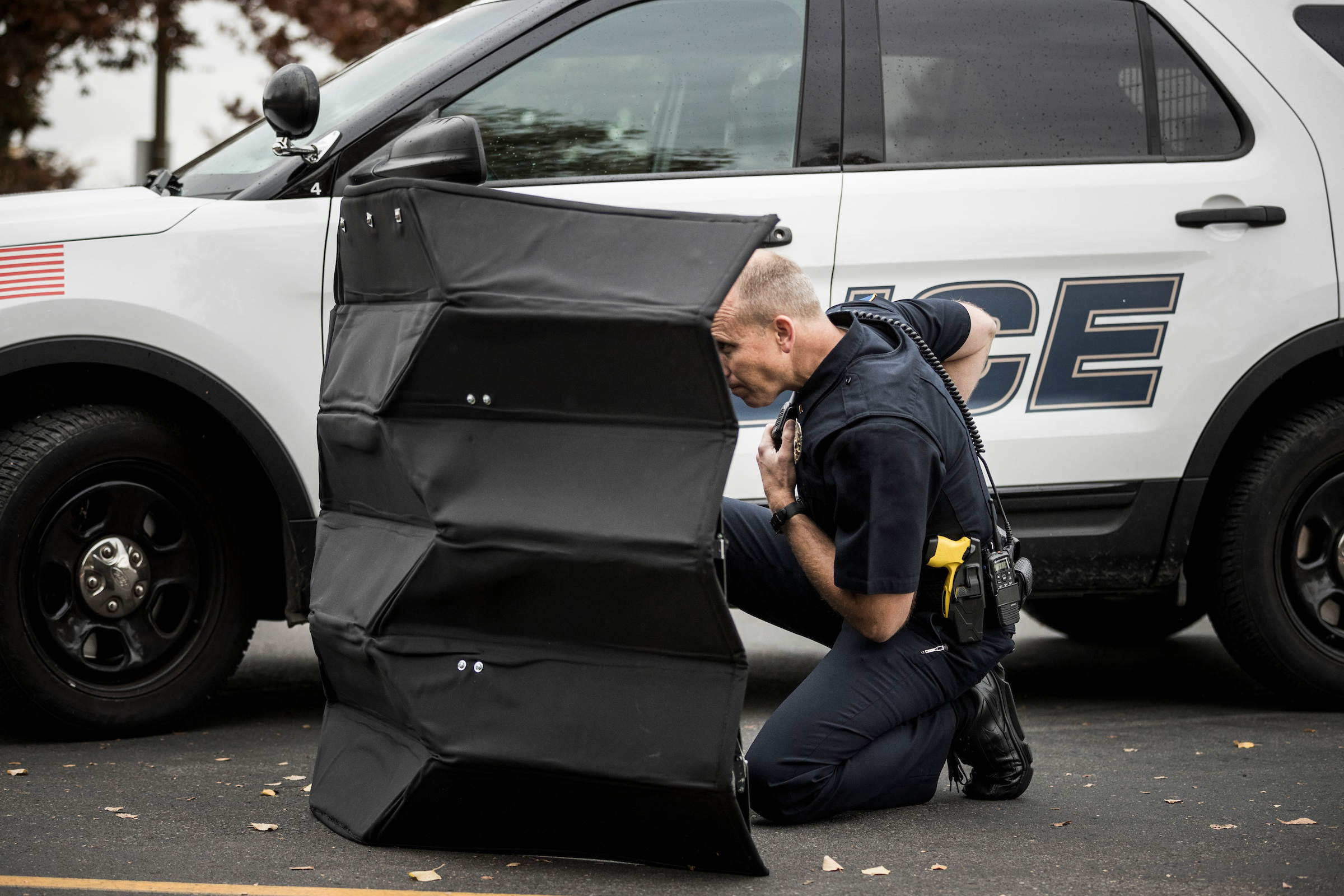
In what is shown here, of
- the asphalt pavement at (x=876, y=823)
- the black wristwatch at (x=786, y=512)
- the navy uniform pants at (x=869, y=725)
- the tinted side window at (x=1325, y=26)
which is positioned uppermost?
the tinted side window at (x=1325, y=26)

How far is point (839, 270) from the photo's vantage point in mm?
3906

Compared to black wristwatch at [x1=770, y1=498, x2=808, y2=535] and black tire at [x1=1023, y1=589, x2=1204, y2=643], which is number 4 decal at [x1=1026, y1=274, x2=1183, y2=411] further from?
black tire at [x1=1023, y1=589, x2=1204, y2=643]

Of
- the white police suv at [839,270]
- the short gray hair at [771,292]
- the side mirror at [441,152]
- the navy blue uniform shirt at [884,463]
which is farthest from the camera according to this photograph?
the white police suv at [839,270]

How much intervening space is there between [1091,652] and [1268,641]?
54.9 inches

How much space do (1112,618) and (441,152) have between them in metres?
3.37

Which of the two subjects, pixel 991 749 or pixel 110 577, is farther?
pixel 110 577

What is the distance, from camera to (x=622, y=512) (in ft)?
8.87

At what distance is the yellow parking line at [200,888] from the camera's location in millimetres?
2709

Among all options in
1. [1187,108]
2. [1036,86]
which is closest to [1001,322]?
[1036,86]

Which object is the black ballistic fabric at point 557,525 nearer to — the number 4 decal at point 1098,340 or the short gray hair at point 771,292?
the short gray hair at point 771,292

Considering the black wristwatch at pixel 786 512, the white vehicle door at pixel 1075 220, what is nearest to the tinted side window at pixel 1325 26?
the white vehicle door at pixel 1075 220

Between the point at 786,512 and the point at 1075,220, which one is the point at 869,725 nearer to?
the point at 786,512

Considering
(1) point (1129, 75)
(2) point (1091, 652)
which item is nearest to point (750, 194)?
(1) point (1129, 75)

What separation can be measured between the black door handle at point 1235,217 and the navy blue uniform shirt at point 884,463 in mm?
1146
